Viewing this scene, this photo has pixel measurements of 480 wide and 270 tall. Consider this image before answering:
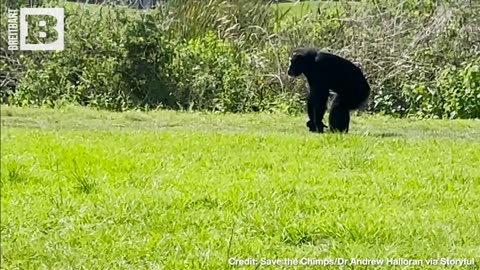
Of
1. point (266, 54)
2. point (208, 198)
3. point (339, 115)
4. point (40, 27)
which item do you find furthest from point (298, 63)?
point (40, 27)

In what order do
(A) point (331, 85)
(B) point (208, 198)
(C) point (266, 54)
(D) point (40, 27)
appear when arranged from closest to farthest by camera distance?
(D) point (40, 27)
(B) point (208, 198)
(A) point (331, 85)
(C) point (266, 54)

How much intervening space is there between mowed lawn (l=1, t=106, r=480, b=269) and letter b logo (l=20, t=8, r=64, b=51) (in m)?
0.15

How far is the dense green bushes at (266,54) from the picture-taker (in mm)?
3713

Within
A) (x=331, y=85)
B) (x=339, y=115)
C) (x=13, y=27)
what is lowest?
(x=339, y=115)

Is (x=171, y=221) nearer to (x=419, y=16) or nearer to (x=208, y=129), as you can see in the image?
(x=208, y=129)

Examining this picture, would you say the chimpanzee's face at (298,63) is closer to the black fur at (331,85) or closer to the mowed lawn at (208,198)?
the black fur at (331,85)

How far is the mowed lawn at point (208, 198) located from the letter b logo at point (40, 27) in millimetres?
152

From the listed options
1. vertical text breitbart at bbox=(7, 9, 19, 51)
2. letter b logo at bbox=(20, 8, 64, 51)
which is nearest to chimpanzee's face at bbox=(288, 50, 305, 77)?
letter b logo at bbox=(20, 8, 64, 51)

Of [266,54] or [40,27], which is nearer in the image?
[40,27]

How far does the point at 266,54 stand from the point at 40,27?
2958 millimetres

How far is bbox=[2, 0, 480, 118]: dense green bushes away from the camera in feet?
12.2

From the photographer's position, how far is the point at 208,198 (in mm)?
2531

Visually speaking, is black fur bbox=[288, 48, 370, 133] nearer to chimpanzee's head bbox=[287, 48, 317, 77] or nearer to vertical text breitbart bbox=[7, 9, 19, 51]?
chimpanzee's head bbox=[287, 48, 317, 77]

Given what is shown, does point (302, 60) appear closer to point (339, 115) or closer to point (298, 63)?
point (298, 63)
